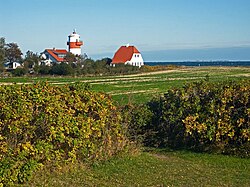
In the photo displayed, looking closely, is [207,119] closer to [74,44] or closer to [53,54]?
[74,44]

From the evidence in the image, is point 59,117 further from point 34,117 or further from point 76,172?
point 76,172

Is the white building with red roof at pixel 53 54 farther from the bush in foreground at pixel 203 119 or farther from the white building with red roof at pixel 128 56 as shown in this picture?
the bush in foreground at pixel 203 119

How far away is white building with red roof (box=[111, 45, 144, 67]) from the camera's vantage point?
101125 mm

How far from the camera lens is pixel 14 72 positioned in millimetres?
75562

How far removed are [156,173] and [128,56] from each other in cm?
9370

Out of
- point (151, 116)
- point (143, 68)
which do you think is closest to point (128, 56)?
point (143, 68)

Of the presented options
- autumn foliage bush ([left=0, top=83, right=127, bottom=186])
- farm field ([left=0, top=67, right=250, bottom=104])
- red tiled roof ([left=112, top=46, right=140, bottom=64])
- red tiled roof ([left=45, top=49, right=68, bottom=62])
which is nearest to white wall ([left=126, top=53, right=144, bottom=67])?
red tiled roof ([left=112, top=46, right=140, bottom=64])

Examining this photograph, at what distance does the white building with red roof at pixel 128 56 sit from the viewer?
3981 inches

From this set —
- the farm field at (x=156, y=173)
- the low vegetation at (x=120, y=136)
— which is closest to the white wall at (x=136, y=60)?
the low vegetation at (x=120, y=136)

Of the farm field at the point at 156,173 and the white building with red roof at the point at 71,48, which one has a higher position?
the white building with red roof at the point at 71,48

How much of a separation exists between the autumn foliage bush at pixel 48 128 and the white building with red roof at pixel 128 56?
9034 cm

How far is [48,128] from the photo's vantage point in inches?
332

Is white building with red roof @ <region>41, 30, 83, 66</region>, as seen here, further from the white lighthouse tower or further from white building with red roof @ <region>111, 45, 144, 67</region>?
white building with red roof @ <region>111, 45, 144, 67</region>

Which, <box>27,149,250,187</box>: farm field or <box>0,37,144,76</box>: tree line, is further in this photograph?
<box>0,37,144,76</box>: tree line
